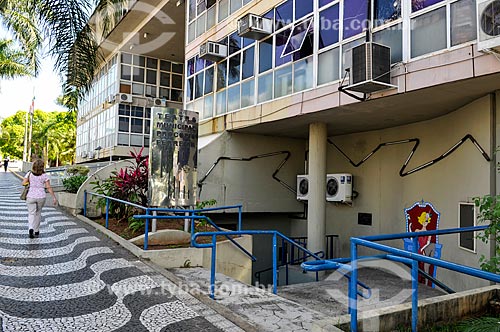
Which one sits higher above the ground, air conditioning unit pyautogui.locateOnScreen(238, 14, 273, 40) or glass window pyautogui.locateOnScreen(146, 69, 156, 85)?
glass window pyautogui.locateOnScreen(146, 69, 156, 85)

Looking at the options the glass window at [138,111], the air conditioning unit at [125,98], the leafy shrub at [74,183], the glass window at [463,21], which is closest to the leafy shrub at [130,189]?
the leafy shrub at [74,183]

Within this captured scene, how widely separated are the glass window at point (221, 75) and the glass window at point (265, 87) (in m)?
1.98

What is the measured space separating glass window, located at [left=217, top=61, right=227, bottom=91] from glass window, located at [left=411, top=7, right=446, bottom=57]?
664 centimetres

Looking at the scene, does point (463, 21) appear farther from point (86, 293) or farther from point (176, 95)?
point (176, 95)

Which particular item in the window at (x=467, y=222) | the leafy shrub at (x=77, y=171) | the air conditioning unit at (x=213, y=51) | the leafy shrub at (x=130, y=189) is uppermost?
the air conditioning unit at (x=213, y=51)

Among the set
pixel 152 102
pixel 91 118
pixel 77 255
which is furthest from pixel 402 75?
pixel 91 118

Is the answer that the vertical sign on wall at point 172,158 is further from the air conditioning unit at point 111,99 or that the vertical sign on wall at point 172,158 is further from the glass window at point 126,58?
the glass window at point 126,58

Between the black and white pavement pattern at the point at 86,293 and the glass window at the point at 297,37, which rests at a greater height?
the glass window at the point at 297,37

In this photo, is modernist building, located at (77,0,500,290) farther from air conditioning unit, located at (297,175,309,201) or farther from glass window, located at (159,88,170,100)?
glass window, located at (159,88,170,100)

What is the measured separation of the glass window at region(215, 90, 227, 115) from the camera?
12.7 metres

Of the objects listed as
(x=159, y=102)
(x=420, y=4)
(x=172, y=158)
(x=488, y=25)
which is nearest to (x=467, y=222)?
(x=488, y=25)

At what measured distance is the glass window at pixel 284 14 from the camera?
33.8 feet

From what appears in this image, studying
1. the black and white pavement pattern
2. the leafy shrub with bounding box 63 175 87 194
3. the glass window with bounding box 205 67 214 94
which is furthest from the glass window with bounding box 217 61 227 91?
the black and white pavement pattern

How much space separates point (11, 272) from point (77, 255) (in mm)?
1171
